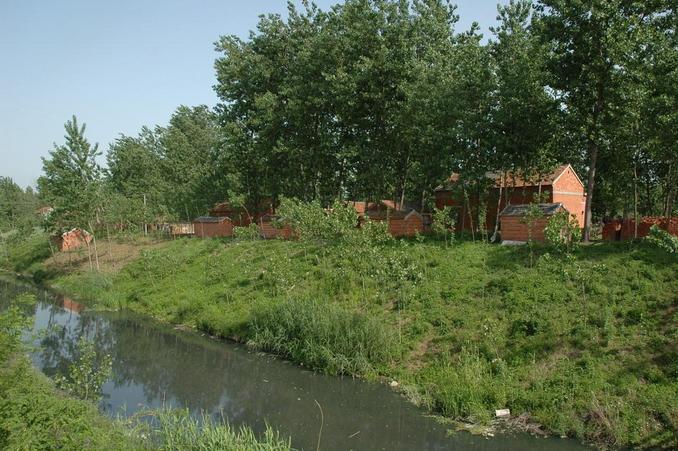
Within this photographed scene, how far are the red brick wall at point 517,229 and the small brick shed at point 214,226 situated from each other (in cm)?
2132

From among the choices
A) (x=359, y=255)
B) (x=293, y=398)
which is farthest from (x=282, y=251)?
(x=293, y=398)

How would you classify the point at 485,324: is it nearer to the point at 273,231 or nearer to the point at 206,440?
the point at 206,440

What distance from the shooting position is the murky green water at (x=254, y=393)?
1116 cm

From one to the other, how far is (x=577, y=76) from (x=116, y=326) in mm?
20799

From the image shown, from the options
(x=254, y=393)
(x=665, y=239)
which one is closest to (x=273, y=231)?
(x=254, y=393)

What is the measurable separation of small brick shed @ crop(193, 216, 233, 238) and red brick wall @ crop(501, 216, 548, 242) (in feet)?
70.0

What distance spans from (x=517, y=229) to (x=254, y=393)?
41.3 feet

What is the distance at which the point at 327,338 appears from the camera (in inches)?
617

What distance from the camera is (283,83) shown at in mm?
32500

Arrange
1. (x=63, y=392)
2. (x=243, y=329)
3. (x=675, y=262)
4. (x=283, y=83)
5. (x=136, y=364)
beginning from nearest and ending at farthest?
(x=63, y=392)
(x=675, y=262)
(x=136, y=364)
(x=243, y=329)
(x=283, y=83)

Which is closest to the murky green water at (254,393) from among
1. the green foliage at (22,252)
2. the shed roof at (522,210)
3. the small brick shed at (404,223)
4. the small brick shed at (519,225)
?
the small brick shed at (519,225)

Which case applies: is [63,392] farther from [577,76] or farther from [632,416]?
[577,76]

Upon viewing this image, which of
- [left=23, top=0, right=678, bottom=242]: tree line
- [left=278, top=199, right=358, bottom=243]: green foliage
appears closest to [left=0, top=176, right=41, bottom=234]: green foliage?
[left=23, top=0, right=678, bottom=242]: tree line

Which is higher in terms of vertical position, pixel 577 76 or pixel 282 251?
pixel 577 76
